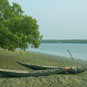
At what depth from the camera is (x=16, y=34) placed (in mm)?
19359

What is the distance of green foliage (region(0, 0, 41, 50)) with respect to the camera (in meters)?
19.2

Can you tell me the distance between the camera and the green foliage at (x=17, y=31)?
19203 mm

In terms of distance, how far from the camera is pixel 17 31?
65.8 feet

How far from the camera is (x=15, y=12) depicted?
22578mm

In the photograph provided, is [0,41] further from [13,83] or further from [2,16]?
[13,83]

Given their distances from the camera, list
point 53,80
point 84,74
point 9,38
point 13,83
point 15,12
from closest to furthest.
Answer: point 13,83
point 53,80
point 84,74
point 9,38
point 15,12

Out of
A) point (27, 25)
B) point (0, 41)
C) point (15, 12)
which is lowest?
point (0, 41)

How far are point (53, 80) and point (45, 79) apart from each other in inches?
→ 23.1

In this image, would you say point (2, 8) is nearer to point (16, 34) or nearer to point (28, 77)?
point (16, 34)

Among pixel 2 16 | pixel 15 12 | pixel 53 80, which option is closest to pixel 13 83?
pixel 53 80

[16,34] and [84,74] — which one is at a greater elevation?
[16,34]

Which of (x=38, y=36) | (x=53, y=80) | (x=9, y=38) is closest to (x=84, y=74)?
(x=53, y=80)

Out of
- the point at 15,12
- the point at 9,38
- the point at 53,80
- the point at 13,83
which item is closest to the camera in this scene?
the point at 13,83

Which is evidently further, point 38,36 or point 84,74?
point 38,36
